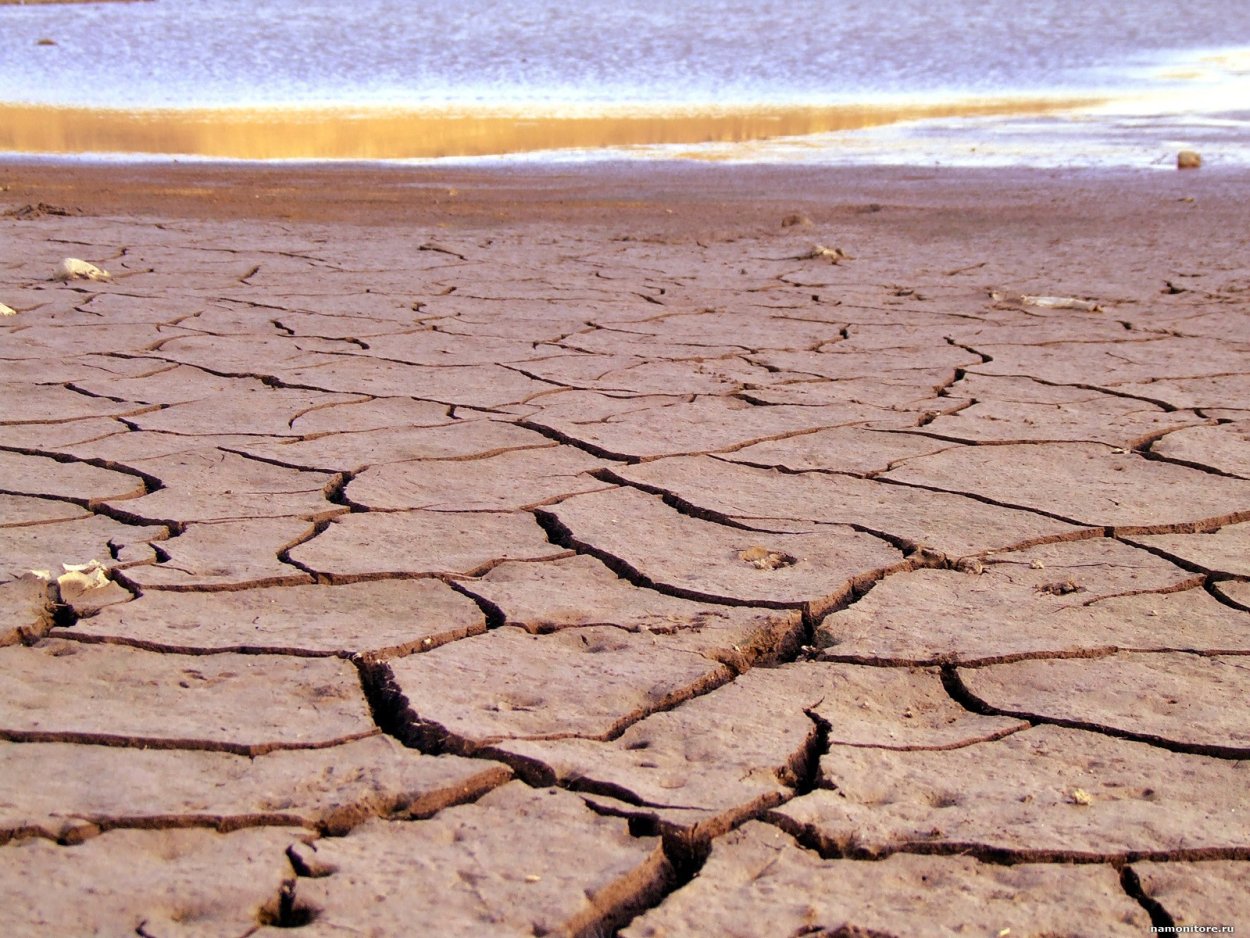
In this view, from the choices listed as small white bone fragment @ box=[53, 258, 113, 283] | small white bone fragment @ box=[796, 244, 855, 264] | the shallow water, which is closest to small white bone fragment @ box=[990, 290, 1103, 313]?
small white bone fragment @ box=[796, 244, 855, 264]

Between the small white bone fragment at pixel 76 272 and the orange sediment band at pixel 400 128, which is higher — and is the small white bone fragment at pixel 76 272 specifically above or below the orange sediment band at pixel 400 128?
below

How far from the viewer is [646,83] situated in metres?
16.6

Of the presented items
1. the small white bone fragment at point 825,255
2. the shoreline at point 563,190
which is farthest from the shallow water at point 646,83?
the small white bone fragment at point 825,255

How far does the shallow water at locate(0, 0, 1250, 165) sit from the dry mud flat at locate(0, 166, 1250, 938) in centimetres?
636

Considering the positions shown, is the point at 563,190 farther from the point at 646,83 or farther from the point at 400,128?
the point at 646,83

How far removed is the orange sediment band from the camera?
446 inches

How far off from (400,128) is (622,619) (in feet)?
36.1

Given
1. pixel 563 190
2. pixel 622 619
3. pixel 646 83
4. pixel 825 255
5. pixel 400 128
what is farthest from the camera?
pixel 646 83

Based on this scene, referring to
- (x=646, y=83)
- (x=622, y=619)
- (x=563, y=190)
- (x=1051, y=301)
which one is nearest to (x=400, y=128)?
(x=563, y=190)

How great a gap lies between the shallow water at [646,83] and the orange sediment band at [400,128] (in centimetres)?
4

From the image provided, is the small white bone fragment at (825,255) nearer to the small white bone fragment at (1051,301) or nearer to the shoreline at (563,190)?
the small white bone fragment at (1051,301)

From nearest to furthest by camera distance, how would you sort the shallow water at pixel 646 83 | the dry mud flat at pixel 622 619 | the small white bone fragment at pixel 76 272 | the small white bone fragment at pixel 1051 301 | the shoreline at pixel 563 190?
the dry mud flat at pixel 622 619, the small white bone fragment at pixel 1051 301, the small white bone fragment at pixel 76 272, the shoreline at pixel 563 190, the shallow water at pixel 646 83

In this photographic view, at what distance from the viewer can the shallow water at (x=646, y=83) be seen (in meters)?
11.5

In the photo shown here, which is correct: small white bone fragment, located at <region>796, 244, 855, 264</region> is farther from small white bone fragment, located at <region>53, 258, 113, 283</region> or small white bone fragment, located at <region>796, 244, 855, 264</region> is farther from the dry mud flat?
small white bone fragment, located at <region>53, 258, 113, 283</region>
